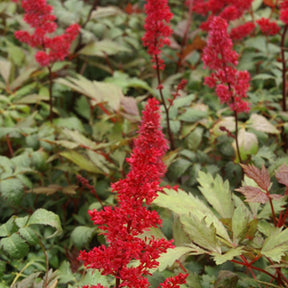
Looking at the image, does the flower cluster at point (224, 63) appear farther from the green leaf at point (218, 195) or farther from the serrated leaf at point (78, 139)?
the serrated leaf at point (78, 139)

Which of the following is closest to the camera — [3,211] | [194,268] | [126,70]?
[194,268]

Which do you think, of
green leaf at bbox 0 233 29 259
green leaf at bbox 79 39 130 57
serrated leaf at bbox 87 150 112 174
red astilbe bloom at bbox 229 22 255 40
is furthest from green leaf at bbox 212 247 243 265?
green leaf at bbox 79 39 130 57

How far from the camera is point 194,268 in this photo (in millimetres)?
1733

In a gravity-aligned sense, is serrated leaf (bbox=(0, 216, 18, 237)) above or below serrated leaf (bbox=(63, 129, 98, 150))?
below

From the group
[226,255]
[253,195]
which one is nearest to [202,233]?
[226,255]

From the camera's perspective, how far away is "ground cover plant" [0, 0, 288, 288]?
4.37 ft

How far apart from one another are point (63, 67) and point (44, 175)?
1069mm

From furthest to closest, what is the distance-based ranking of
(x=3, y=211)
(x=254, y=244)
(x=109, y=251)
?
(x=3, y=211)
(x=254, y=244)
(x=109, y=251)

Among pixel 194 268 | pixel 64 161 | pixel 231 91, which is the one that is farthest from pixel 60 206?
pixel 231 91

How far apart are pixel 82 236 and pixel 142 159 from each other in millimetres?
853

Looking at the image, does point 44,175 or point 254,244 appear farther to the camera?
point 44,175

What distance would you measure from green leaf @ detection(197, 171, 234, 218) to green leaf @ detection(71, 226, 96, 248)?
1.81 ft

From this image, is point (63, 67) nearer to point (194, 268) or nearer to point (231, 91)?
point (231, 91)

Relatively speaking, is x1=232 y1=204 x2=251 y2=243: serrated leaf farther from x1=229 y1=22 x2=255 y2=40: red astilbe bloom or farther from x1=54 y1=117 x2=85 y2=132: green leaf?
x1=229 y1=22 x2=255 y2=40: red astilbe bloom
